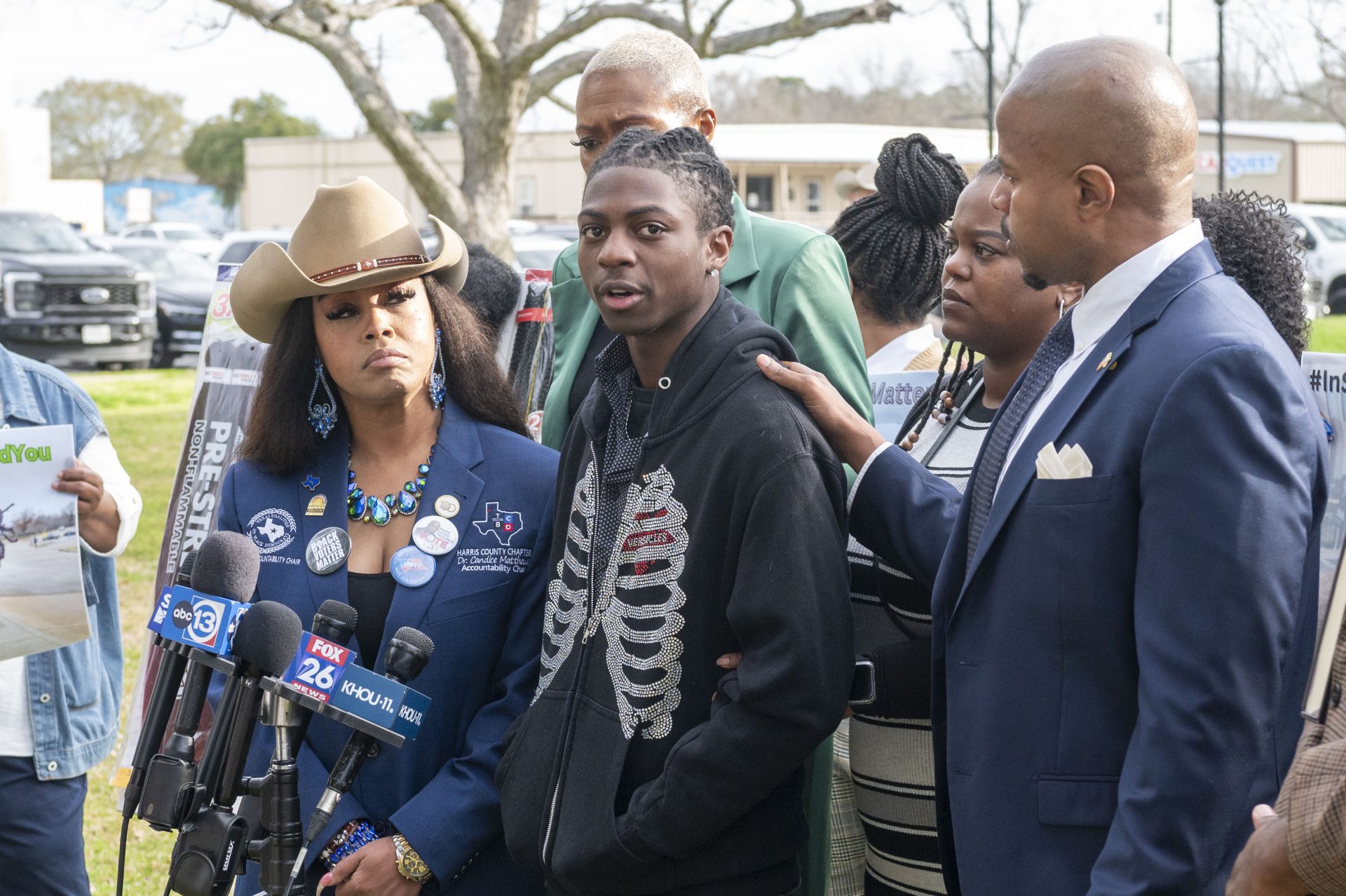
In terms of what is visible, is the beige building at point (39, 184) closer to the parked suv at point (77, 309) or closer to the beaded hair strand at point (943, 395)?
the parked suv at point (77, 309)

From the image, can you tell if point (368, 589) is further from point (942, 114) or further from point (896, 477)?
point (942, 114)

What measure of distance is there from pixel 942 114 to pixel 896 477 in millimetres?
57603

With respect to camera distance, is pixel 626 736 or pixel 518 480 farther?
pixel 518 480

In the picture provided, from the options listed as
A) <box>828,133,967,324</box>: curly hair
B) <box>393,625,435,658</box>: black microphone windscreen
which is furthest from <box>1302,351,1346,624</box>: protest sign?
<box>393,625,435,658</box>: black microphone windscreen

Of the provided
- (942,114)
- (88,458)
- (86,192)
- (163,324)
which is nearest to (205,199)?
(86,192)

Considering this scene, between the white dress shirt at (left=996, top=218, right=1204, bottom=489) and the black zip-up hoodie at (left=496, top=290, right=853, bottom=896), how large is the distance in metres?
0.41

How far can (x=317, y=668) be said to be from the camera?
232 centimetres

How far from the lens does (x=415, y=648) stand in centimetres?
246

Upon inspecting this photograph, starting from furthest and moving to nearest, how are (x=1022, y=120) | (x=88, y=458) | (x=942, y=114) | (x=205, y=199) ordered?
1. (x=205, y=199)
2. (x=942, y=114)
3. (x=88, y=458)
4. (x=1022, y=120)

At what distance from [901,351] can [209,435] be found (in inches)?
92.9

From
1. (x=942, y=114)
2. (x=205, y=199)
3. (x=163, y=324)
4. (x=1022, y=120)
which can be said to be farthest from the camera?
(x=205, y=199)

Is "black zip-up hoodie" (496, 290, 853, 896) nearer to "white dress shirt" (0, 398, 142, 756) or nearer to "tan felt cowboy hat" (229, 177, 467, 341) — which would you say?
"tan felt cowboy hat" (229, 177, 467, 341)

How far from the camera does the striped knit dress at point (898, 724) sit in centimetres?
286

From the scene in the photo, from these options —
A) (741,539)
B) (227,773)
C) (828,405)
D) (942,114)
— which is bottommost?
(227,773)
